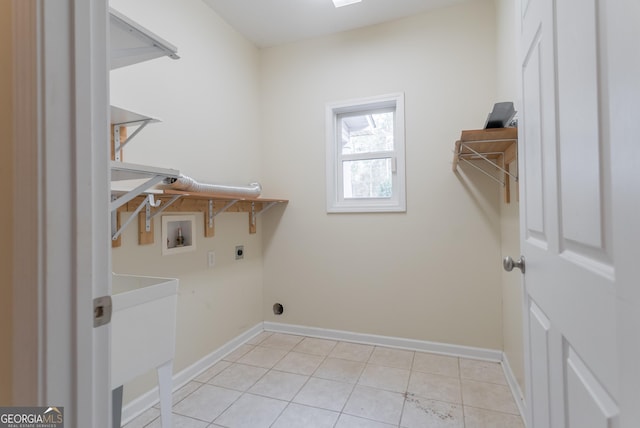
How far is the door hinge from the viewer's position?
578 millimetres

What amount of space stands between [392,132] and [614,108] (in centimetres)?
232

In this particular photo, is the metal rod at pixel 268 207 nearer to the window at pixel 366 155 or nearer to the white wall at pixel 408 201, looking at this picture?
the white wall at pixel 408 201

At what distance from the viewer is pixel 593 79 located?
0.50 metres

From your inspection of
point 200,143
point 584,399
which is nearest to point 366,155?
point 200,143

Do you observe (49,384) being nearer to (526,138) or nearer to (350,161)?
(526,138)

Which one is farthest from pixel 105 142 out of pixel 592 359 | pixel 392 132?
pixel 392 132

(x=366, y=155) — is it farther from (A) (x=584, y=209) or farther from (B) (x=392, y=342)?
(A) (x=584, y=209)

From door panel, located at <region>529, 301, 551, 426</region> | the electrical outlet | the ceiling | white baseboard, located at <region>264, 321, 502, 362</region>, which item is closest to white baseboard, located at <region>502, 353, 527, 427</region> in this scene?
white baseboard, located at <region>264, 321, 502, 362</region>

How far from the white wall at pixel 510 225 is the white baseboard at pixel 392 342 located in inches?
8.0

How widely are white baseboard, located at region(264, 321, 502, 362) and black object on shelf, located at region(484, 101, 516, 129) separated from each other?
1682mm

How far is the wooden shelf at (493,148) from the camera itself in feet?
5.32

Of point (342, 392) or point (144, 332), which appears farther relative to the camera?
point (342, 392)

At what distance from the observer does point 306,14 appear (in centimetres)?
245

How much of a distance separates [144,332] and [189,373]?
1135mm
